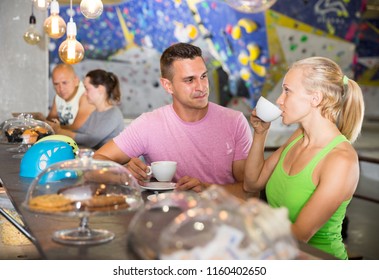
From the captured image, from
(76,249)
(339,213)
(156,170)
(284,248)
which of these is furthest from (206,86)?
(284,248)

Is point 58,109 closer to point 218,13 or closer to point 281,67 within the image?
point 218,13

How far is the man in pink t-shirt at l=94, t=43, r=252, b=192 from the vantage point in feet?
11.6

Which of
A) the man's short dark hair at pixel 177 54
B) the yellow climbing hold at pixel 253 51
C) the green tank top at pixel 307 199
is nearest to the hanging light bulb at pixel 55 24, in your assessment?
the man's short dark hair at pixel 177 54

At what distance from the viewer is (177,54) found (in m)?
3.52

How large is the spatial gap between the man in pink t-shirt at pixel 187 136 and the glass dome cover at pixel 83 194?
4.68ft

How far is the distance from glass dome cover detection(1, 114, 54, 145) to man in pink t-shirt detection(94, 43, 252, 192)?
926 mm

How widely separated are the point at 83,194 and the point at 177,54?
5.57 ft

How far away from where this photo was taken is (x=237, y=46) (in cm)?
1114

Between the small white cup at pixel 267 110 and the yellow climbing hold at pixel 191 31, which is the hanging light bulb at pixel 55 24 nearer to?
the small white cup at pixel 267 110

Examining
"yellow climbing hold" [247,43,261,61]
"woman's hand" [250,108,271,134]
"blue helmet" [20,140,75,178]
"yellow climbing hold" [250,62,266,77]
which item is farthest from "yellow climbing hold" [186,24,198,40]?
"woman's hand" [250,108,271,134]

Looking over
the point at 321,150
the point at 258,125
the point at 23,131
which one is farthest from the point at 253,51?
the point at 321,150

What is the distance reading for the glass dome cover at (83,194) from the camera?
192 cm

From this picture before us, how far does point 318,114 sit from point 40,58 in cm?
640
